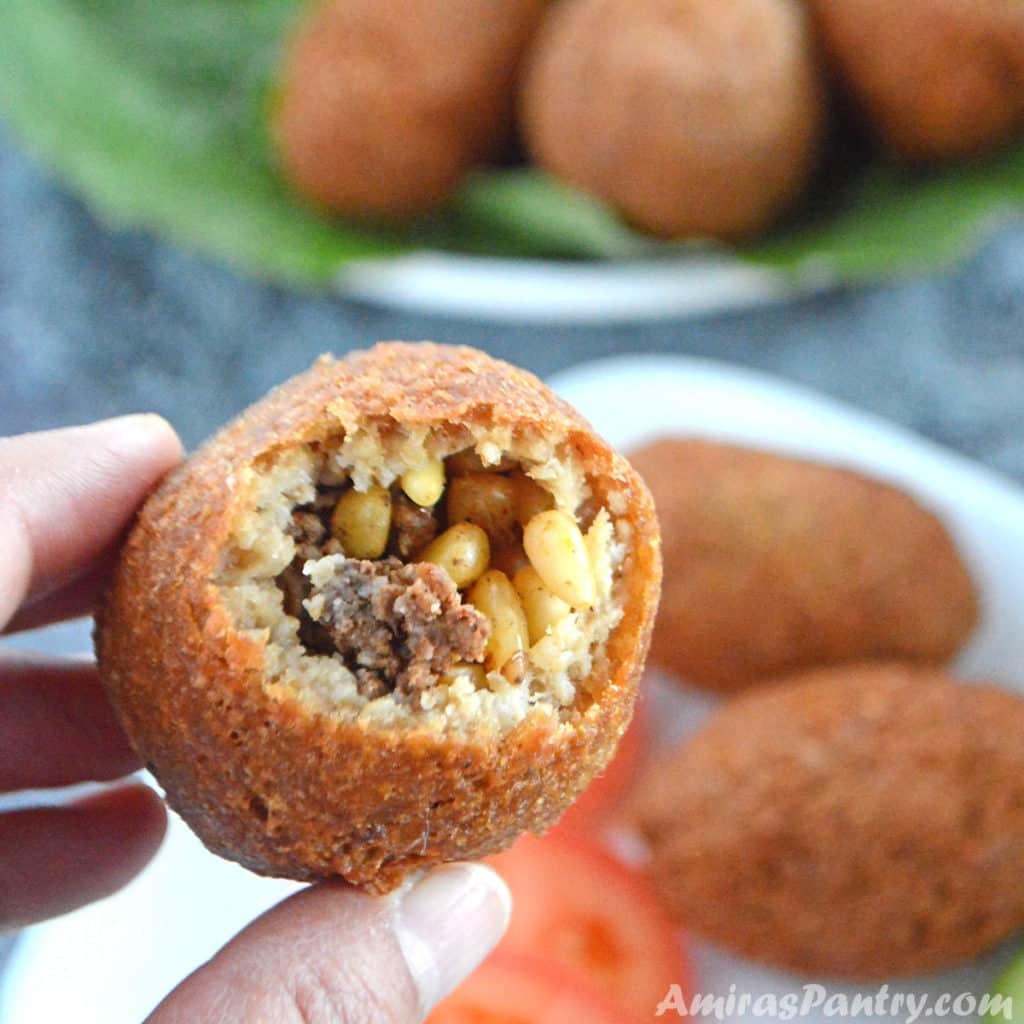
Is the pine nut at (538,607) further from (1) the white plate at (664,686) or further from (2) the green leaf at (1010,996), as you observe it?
(2) the green leaf at (1010,996)

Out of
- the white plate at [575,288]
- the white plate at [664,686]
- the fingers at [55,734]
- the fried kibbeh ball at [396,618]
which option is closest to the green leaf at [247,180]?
the white plate at [575,288]

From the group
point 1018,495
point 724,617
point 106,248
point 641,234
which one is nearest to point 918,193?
point 641,234

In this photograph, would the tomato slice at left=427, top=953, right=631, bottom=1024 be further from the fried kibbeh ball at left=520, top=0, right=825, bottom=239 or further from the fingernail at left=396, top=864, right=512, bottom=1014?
the fried kibbeh ball at left=520, top=0, right=825, bottom=239

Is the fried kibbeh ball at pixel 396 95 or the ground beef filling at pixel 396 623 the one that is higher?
the ground beef filling at pixel 396 623

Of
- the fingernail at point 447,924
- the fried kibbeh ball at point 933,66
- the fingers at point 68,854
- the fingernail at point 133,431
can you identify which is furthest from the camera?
the fried kibbeh ball at point 933,66

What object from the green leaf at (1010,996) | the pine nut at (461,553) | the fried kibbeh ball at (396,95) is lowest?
the green leaf at (1010,996)

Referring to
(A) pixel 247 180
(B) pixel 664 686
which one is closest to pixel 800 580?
(B) pixel 664 686

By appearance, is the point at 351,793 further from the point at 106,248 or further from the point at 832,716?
the point at 106,248
